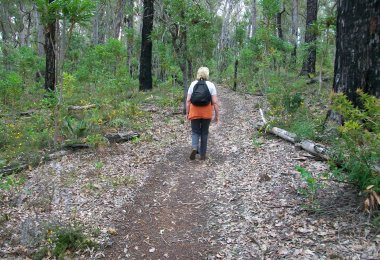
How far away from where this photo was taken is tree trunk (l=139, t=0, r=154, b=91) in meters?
13.3

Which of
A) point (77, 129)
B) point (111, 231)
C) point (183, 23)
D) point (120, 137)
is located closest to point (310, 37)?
point (183, 23)

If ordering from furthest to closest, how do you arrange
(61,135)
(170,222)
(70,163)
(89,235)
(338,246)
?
(61,135) → (70,163) → (170,222) → (89,235) → (338,246)

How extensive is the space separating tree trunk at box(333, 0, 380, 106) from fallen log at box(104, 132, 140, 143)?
180 inches

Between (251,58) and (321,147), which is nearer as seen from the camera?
(321,147)

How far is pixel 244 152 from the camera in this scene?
22.4ft

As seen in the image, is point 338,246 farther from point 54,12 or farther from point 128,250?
point 54,12

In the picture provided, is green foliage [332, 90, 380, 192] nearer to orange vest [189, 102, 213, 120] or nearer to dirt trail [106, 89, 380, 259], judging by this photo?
dirt trail [106, 89, 380, 259]

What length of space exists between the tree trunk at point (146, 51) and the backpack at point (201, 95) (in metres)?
7.78

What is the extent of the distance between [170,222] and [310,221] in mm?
1812

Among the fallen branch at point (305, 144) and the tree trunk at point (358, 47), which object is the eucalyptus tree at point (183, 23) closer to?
the fallen branch at point (305, 144)

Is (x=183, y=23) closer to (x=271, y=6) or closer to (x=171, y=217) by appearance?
(x=271, y=6)

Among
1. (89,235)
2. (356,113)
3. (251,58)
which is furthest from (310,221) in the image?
(251,58)

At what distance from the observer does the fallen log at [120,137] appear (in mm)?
7575

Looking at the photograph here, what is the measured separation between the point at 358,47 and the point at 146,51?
10186 mm
